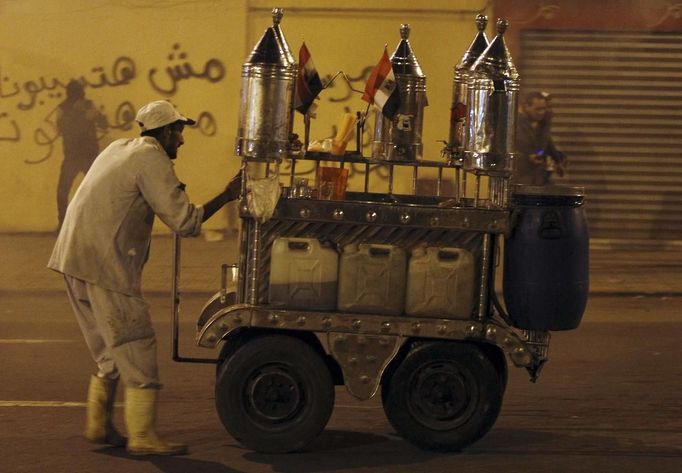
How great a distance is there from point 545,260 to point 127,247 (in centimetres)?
198

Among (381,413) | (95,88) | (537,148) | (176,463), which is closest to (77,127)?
(95,88)

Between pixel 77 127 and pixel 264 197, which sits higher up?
pixel 77 127

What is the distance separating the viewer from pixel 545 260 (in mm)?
6051

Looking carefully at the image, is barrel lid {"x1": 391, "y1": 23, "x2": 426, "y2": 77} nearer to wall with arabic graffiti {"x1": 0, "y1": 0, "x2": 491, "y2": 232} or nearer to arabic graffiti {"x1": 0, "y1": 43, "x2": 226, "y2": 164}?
wall with arabic graffiti {"x1": 0, "y1": 0, "x2": 491, "y2": 232}

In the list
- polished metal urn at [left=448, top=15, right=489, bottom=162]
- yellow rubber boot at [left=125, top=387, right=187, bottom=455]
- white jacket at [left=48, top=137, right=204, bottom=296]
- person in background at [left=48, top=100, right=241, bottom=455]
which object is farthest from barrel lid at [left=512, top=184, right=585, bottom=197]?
yellow rubber boot at [left=125, top=387, right=187, bottom=455]

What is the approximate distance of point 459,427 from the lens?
6004 mm


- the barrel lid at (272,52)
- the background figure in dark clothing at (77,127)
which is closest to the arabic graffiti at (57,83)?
the background figure in dark clothing at (77,127)

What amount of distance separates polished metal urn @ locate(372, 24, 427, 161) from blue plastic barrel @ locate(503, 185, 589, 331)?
0.57 m

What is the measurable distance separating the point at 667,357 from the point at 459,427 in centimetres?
338

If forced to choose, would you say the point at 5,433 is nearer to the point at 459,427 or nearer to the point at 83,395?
the point at 83,395

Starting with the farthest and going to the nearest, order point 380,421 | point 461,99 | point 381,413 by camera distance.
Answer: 1. point 381,413
2. point 380,421
3. point 461,99

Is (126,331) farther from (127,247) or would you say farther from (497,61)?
(497,61)

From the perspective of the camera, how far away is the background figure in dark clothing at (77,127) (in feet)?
49.3

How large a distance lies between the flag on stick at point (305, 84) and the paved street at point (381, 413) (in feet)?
5.45
